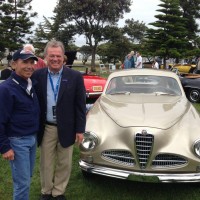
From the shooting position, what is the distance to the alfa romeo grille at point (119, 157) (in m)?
4.23

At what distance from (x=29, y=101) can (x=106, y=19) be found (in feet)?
125

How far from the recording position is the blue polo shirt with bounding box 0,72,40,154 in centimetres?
302

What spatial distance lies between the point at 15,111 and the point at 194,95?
376 inches

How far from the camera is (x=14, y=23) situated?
35906mm

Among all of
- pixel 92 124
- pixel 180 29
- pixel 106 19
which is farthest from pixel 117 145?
pixel 106 19

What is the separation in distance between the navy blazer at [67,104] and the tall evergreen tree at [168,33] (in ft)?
93.0

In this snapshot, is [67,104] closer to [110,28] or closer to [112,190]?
[112,190]

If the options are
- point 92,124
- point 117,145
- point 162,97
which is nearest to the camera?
point 117,145

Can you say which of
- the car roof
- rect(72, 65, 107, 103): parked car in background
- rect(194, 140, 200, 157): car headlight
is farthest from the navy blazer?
rect(72, 65, 107, 103): parked car in background

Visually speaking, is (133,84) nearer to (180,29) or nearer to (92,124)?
(92,124)

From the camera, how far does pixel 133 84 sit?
6.26m

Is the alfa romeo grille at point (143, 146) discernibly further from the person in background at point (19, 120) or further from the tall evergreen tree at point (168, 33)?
the tall evergreen tree at point (168, 33)

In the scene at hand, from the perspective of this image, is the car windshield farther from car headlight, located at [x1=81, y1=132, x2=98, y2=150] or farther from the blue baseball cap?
the blue baseball cap

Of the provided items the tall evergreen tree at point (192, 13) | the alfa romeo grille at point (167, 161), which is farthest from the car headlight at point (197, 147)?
the tall evergreen tree at point (192, 13)
